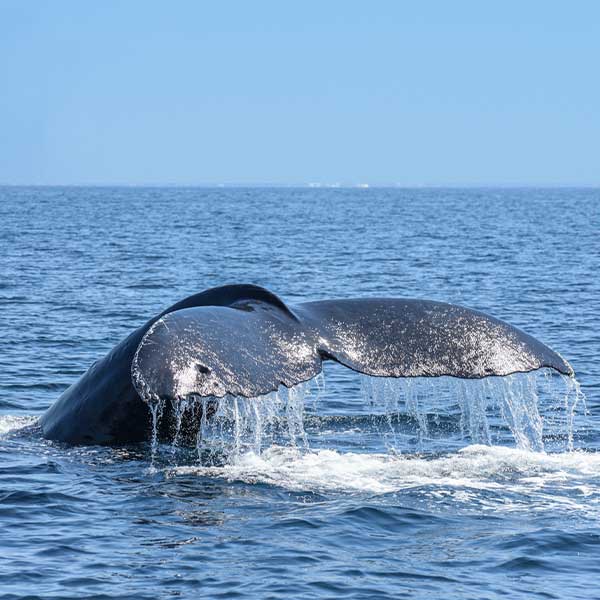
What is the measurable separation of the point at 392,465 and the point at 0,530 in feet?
9.95

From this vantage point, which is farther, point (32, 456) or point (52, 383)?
point (52, 383)

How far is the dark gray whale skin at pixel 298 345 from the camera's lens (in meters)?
→ 6.52

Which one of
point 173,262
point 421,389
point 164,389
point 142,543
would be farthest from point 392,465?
point 173,262

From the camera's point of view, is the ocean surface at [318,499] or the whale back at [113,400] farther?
the whale back at [113,400]

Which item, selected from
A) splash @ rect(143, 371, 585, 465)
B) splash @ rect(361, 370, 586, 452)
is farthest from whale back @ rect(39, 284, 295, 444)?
splash @ rect(361, 370, 586, 452)

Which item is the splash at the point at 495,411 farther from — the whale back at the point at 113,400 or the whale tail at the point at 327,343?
the whale back at the point at 113,400

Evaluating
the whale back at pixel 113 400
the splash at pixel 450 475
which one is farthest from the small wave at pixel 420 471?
the whale back at pixel 113 400

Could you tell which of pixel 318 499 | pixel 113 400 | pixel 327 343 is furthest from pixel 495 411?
pixel 327 343

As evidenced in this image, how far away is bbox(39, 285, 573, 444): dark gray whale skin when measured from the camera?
6.52 metres

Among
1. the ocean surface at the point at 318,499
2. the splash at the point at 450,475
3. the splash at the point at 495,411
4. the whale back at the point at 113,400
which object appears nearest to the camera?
the ocean surface at the point at 318,499

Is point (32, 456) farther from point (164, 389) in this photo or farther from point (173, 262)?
point (173, 262)

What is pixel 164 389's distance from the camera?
627 centimetres

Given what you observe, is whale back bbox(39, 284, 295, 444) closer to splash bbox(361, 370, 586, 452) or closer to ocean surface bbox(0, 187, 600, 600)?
ocean surface bbox(0, 187, 600, 600)

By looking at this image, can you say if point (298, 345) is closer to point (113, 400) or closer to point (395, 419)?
point (113, 400)
